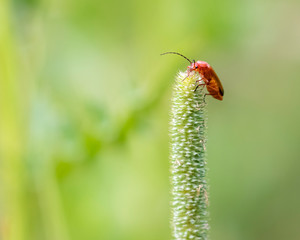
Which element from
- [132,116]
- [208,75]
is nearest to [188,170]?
[208,75]

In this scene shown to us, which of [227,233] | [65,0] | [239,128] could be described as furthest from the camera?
[239,128]

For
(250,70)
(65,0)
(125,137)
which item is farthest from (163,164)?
(250,70)

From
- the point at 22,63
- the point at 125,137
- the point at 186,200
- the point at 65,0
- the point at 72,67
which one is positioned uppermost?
the point at 65,0

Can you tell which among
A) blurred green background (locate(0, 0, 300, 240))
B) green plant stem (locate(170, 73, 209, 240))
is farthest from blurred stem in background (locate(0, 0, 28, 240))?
green plant stem (locate(170, 73, 209, 240))

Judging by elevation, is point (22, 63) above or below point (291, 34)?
below

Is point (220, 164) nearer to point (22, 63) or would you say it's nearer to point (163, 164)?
point (163, 164)

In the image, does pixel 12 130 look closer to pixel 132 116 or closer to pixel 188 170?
pixel 132 116
